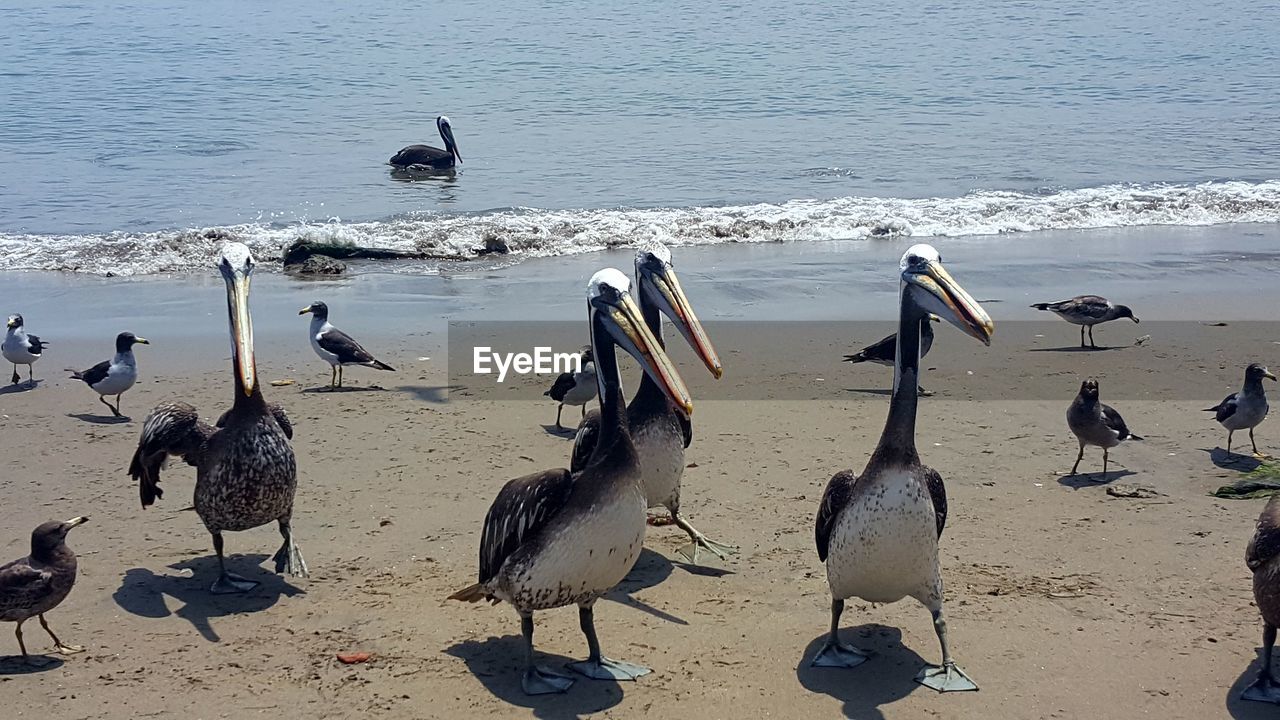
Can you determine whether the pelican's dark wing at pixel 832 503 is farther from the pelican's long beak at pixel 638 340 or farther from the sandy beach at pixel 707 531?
the pelican's long beak at pixel 638 340

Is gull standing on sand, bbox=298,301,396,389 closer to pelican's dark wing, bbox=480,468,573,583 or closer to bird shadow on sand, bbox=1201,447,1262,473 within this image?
pelican's dark wing, bbox=480,468,573,583

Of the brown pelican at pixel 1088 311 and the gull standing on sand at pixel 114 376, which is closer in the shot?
the gull standing on sand at pixel 114 376

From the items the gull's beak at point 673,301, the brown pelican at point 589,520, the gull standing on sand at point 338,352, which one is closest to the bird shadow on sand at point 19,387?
the gull standing on sand at point 338,352

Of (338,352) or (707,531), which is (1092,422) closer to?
(707,531)

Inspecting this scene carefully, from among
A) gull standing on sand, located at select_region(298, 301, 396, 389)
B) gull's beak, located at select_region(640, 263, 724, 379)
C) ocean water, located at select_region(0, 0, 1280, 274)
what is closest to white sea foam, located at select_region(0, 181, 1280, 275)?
ocean water, located at select_region(0, 0, 1280, 274)

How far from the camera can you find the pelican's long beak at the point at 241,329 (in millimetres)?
6586

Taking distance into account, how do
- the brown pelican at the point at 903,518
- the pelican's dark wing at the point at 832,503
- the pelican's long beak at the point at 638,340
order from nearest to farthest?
the pelican's long beak at the point at 638,340 < the brown pelican at the point at 903,518 < the pelican's dark wing at the point at 832,503

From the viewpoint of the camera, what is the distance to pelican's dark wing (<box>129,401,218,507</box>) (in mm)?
6910

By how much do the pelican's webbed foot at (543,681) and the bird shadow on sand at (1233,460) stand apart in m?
5.17

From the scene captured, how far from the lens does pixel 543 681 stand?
5.59 meters

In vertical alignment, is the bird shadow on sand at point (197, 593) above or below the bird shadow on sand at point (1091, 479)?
below

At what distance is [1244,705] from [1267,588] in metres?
0.51

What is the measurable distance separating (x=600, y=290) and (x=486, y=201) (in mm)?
15248

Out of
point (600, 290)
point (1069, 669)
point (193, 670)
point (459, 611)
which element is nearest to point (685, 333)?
point (600, 290)
